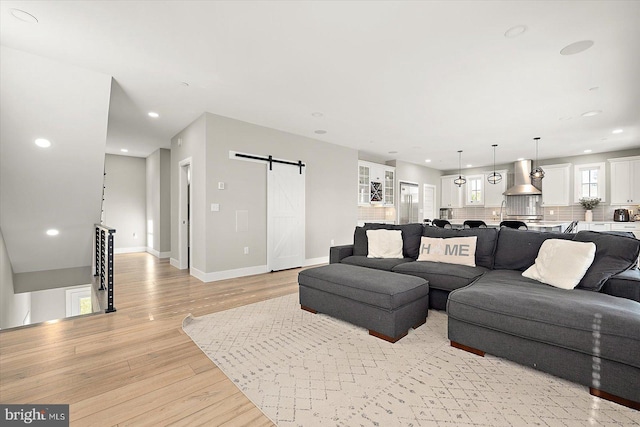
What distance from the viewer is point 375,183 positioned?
834 centimetres

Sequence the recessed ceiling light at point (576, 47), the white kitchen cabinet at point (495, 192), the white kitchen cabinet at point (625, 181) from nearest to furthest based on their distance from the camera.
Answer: the recessed ceiling light at point (576, 47) → the white kitchen cabinet at point (625, 181) → the white kitchen cabinet at point (495, 192)

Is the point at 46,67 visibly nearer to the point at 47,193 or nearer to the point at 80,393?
the point at 47,193

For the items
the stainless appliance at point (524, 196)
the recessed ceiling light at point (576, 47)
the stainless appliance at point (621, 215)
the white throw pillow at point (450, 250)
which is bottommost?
the white throw pillow at point (450, 250)

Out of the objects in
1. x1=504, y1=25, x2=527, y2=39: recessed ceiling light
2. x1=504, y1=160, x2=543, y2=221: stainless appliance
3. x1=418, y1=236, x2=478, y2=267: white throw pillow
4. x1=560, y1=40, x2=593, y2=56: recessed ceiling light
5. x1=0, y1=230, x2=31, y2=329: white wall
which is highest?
x1=560, y1=40, x2=593, y2=56: recessed ceiling light

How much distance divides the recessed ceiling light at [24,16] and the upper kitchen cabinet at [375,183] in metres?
6.42

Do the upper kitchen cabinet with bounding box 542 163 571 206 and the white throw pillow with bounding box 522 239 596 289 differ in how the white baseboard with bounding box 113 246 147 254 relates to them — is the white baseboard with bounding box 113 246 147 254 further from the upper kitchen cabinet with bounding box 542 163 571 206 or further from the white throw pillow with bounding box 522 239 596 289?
the upper kitchen cabinet with bounding box 542 163 571 206

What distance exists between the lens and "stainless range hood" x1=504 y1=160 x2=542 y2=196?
28.4 feet

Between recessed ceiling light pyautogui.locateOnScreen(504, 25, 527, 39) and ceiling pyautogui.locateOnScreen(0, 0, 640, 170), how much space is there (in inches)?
1.2

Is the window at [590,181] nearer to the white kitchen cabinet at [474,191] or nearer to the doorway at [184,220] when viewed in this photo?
the white kitchen cabinet at [474,191]

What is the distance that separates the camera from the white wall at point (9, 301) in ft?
14.9

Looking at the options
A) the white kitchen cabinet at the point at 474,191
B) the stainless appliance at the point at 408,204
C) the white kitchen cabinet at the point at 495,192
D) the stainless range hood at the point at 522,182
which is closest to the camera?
the stainless range hood at the point at 522,182

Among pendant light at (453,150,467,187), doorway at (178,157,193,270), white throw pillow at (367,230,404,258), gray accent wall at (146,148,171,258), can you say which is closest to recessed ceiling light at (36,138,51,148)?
doorway at (178,157,193,270)

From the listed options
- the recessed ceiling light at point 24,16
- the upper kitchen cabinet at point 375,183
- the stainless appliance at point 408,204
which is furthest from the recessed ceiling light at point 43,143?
the stainless appliance at point 408,204

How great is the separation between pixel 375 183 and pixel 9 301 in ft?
26.3
